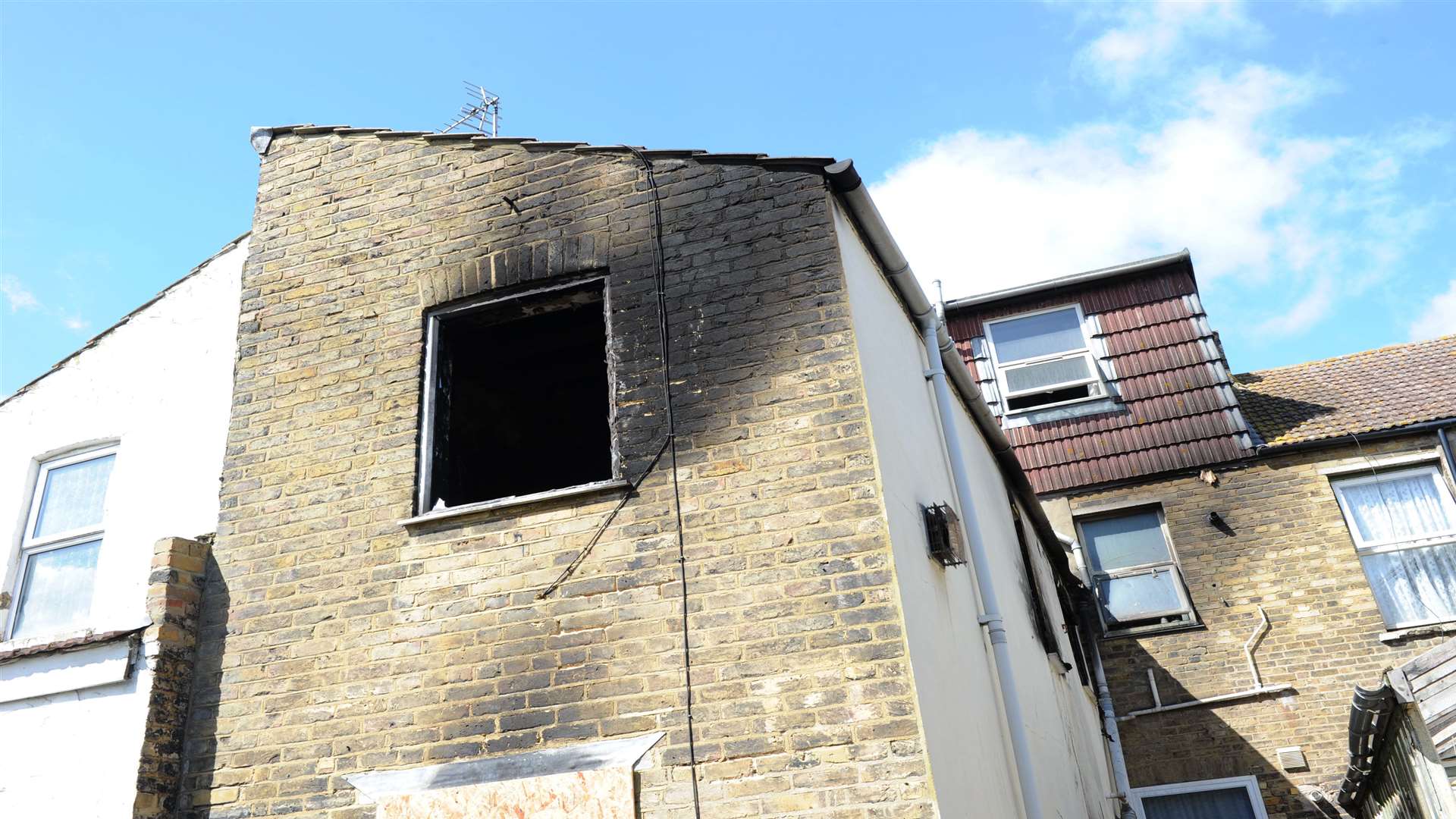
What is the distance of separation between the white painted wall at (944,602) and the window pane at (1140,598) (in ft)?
14.4

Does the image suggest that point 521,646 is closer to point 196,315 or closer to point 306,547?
point 306,547

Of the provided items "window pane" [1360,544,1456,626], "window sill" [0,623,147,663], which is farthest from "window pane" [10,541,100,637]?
"window pane" [1360,544,1456,626]

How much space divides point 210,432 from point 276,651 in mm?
1893

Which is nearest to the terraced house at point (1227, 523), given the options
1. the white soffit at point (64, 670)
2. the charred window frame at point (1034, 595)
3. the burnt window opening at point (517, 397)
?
the charred window frame at point (1034, 595)

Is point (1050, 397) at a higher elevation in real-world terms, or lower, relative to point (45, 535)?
higher

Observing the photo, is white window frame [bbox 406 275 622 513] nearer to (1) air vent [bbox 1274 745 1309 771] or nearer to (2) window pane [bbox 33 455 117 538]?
(2) window pane [bbox 33 455 117 538]

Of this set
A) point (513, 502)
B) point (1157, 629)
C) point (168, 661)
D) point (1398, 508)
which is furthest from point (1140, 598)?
point (168, 661)

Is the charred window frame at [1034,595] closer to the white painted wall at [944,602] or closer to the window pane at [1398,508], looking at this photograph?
the white painted wall at [944,602]

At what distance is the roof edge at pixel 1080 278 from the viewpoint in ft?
48.8

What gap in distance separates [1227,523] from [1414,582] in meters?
2.23

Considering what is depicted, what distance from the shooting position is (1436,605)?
12.2m

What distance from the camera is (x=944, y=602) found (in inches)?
235

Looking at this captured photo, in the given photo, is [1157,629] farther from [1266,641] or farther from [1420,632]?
[1420,632]

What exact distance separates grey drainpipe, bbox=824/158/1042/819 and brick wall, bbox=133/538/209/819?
4.65m
